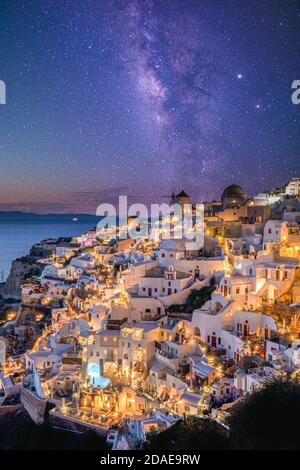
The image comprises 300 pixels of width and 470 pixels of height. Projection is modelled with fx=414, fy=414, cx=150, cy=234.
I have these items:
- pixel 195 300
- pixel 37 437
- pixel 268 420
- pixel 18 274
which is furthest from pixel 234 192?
pixel 18 274

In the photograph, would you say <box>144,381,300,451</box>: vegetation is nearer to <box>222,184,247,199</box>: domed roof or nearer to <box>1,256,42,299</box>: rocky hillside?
<box>222,184,247,199</box>: domed roof

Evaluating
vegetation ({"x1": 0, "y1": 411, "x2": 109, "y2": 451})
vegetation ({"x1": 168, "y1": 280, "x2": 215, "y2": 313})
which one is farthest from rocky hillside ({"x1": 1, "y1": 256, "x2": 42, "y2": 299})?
vegetation ({"x1": 168, "y1": 280, "x2": 215, "y2": 313})

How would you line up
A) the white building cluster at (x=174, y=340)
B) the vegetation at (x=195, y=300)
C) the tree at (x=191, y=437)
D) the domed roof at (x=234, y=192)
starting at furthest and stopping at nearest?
the domed roof at (x=234, y=192) < the vegetation at (x=195, y=300) < the white building cluster at (x=174, y=340) < the tree at (x=191, y=437)

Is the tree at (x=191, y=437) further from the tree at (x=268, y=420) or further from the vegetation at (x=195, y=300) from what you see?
the vegetation at (x=195, y=300)

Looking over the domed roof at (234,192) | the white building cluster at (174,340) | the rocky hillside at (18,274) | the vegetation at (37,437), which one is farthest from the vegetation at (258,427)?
the rocky hillside at (18,274)
